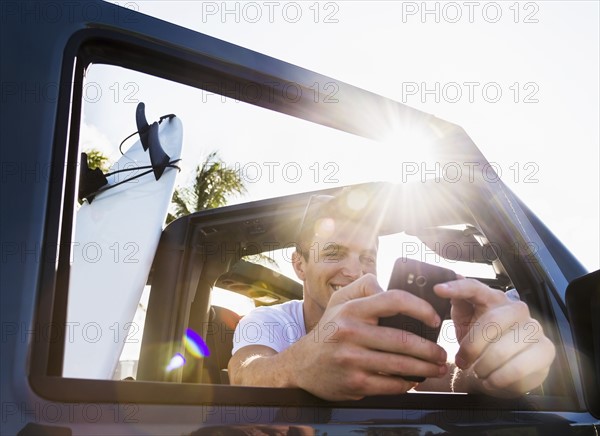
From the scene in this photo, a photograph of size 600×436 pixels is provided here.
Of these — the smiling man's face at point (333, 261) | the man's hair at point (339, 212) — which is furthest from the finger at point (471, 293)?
the smiling man's face at point (333, 261)

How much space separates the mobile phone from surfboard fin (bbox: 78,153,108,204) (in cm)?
89

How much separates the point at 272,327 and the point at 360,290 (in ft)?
4.91

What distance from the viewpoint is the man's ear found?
11.2 feet

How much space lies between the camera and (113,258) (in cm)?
161

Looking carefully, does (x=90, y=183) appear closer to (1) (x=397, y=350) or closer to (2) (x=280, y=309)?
(1) (x=397, y=350)

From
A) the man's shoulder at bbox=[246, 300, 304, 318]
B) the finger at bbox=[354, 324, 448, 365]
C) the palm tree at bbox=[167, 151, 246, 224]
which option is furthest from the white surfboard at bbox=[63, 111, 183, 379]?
the palm tree at bbox=[167, 151, 246, 224]

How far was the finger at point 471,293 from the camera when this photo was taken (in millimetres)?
995

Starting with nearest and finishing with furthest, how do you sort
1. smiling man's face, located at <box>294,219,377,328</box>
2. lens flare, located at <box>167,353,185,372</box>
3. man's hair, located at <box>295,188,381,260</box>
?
lens flare, located at <box>167,353,185,372</box> → man's hair, located at <box>295,188,381,260</box> → smiling man's face, located at <box>294,219,377,328</box>

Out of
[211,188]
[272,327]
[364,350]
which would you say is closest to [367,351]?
[364,350]

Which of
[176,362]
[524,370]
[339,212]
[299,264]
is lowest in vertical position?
[176,362]

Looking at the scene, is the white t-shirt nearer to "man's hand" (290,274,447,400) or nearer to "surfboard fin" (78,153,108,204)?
"surfboard fin" (78,153,108,204)

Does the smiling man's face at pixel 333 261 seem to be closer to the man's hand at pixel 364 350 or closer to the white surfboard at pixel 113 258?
the white surfboard at pixel 113 258

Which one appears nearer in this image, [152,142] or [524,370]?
[524,370]

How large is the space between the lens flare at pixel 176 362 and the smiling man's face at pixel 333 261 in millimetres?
835
